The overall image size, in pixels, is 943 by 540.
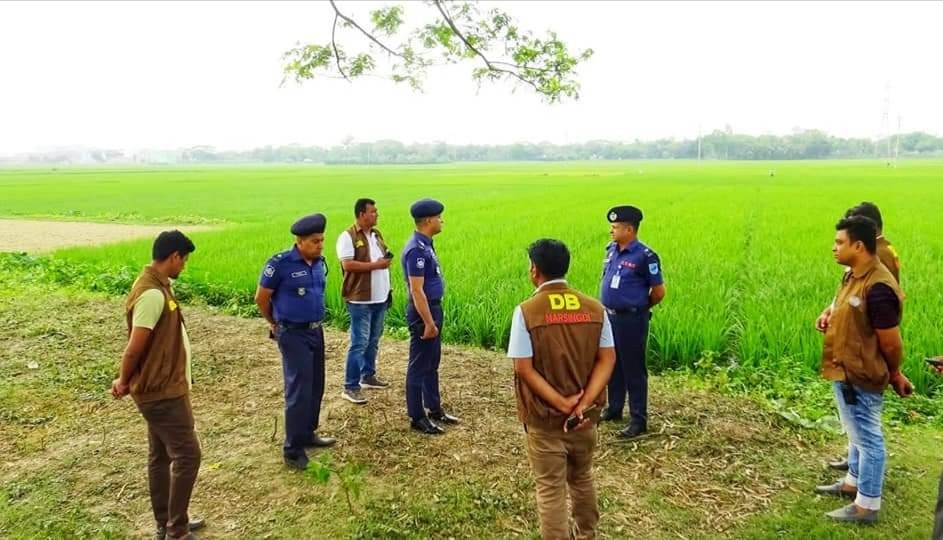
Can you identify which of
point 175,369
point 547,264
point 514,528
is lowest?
point 514,528

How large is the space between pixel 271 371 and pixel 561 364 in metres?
4.19

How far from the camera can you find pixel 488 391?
19.3 feet

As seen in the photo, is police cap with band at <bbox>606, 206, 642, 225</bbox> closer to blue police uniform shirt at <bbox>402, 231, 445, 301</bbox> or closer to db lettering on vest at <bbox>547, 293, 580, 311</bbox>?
blue police uniform shirt at <bbox>402, 231, 445, 301</bbox>

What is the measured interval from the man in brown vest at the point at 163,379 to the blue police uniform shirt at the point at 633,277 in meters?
2.74

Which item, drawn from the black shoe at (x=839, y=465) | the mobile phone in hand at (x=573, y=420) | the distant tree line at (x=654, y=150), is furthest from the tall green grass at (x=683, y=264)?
the distant tree line at (x=654, y=150)

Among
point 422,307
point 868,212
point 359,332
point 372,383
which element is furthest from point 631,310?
point 372,383

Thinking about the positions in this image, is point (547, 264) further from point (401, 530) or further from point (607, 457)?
point (607, 457)

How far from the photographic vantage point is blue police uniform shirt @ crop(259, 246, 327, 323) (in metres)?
4.23

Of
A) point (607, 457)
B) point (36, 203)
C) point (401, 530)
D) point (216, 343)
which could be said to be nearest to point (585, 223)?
point (216, 343)

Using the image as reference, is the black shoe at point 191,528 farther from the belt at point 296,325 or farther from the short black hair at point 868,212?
the short black hair at point 868,212

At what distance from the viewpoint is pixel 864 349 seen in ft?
11.4

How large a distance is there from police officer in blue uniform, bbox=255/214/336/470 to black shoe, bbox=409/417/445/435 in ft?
2.84

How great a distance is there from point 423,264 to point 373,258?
944 millimetres

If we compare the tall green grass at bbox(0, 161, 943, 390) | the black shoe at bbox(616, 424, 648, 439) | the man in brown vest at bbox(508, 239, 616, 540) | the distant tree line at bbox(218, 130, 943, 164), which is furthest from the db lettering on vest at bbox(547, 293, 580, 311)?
the distant tree line at bbox(218, 130, 943, 164)
